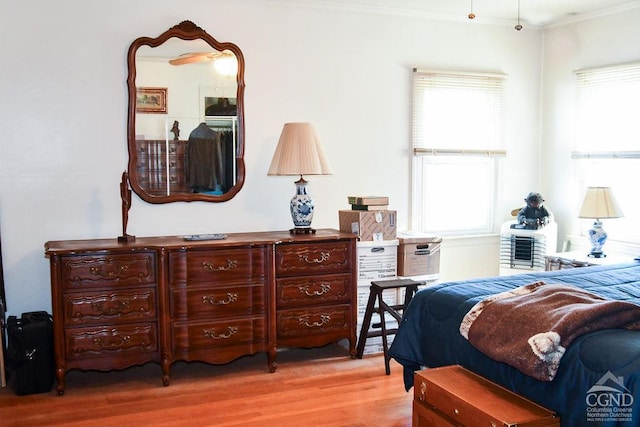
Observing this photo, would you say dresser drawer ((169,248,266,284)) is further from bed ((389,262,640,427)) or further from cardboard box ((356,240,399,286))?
bed ((389,262,640,427))

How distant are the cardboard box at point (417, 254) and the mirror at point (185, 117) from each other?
1.29m

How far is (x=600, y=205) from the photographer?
4488mm

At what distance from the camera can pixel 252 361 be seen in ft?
14.4

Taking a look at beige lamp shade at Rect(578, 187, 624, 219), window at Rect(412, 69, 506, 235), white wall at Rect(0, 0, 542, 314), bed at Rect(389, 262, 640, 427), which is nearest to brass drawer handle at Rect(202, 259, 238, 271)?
white wall at Rect(0, 0, 542, 314)

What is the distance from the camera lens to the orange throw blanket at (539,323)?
235 cm

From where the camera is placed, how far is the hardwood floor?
3404 millimetres

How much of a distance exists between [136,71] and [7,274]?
1559mm

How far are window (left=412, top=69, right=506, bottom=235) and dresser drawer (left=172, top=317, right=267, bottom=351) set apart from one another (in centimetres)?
170

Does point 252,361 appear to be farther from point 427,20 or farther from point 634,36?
point 634,36

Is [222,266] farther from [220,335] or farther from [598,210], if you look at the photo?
[598,210]

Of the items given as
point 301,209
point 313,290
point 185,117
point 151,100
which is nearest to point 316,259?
point 313,290

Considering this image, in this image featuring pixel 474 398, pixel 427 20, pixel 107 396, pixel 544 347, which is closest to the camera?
pixel 544 347

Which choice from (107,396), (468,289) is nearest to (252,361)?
(107,396)

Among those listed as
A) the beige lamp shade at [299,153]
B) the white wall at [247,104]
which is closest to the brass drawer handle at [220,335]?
the white wall at [247,104]
